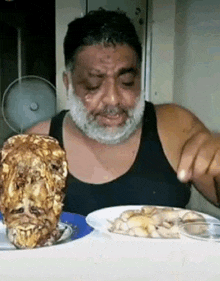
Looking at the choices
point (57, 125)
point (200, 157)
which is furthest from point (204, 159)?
point (57, 125)

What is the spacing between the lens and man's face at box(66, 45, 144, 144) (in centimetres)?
95

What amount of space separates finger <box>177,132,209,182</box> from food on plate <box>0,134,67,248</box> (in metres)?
0.46

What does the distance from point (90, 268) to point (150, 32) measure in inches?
24.6

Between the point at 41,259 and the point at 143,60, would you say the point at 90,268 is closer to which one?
the point at 41,259

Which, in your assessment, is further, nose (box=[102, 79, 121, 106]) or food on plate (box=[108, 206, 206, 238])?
nose (box=[102, 79, 121, 106])

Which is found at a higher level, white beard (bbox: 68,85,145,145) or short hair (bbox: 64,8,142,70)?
short hair (bbox: 64,8,142,70)

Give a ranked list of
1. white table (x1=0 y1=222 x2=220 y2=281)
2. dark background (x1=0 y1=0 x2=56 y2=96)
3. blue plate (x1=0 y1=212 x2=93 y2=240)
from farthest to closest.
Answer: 1. dark background (x1=0 y1=0 x2=56 y2=96)
2. blue plate (x1=0 y1=212 x2=93 y2=240)
3. white table (x1=0 y1=222 x2=220 y2=281)

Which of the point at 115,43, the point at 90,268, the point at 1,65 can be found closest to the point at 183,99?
the point at 115,43

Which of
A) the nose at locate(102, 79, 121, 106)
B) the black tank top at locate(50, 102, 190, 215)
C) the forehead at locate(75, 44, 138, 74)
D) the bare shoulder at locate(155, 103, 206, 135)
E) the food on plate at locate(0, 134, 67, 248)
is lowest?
the black tank top at locate(50, 102, 190, 215)

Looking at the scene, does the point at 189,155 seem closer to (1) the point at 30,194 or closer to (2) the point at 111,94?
(2) the point at 111,94

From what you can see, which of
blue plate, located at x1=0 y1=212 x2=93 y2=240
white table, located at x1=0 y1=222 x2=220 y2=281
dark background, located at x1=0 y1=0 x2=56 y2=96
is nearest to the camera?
white table, located at x1=0 y1=222 x2=220 y2=281

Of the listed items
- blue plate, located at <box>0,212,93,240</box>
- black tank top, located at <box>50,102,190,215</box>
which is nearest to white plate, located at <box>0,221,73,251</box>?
blue plate, located at <box>0,212,93,240</box>

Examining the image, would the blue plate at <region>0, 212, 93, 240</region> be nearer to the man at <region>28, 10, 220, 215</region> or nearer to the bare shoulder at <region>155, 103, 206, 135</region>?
the man at <region>28, 10, 220, 215</region>

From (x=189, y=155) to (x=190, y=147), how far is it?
0.02m
